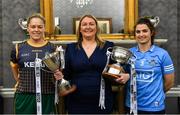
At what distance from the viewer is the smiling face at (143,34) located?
263 centimetres

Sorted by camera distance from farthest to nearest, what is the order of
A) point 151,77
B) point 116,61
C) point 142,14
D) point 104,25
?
1. point 142,14
2. point 104,25
3. point 116,61
4. point 151,77

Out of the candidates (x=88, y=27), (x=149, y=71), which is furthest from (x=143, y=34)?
(x=88, y=27)

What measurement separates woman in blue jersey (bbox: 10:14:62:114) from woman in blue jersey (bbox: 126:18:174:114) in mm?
607

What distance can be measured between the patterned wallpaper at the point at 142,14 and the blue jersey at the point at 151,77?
1680 mm

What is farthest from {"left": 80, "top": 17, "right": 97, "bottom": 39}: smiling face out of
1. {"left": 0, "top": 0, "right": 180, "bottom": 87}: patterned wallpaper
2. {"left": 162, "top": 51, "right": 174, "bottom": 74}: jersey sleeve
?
{"left": 0, "top": 0, "right": 180, "bottom": 87}: patterned wallpaper

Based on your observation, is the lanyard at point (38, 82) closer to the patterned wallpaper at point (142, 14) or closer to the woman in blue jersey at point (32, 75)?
the woman in blue jersey at point (32, 75)

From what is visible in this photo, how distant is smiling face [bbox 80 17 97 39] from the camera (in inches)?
105

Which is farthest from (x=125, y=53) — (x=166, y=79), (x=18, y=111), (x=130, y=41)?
(x=130, y=41)

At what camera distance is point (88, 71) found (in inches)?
104

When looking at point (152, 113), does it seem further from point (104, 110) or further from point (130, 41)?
point (130, 41)

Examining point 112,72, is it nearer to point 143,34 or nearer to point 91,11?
point 143,34

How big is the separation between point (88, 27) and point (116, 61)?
31 cm

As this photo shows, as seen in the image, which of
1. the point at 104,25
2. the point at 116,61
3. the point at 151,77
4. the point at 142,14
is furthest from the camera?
the point at 142,14

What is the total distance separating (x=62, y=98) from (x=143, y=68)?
707 mm
